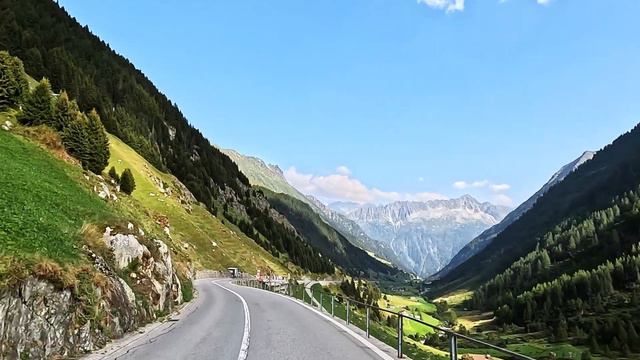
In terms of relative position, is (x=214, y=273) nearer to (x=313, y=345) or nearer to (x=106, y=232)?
(x=106, y=232)

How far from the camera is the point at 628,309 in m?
166

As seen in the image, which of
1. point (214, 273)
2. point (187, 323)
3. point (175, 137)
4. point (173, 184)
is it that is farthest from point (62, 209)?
point (175, 137)

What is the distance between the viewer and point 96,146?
55.4 meters

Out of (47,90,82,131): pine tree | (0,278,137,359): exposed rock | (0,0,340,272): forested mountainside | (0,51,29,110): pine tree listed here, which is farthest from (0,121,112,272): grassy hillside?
(0,0,340,272): forested mountainside

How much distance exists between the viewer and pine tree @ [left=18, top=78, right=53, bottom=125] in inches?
1820

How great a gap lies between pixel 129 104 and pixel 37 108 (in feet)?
373

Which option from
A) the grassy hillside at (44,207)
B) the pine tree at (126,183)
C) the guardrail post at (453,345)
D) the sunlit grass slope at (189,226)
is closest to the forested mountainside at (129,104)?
the sunlit grass slope at (189,226)


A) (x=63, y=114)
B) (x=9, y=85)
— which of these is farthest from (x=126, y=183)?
(x=9, y=85)

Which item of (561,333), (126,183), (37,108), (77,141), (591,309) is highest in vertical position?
(37,108)

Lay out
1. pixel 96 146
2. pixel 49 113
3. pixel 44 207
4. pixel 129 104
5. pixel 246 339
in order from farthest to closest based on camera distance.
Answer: pixel 129 104 → pixel 96 146 → pixel 49 113 → pixel 44 207 → pixel 246 339

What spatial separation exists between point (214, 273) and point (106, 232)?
237 feet

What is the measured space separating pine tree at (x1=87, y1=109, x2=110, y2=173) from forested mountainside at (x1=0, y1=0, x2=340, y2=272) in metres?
47.1

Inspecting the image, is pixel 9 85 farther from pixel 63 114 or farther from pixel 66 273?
pixel 66 273

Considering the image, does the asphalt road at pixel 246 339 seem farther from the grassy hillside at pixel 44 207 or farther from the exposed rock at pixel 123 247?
the grassy hillside at pixel 44 207
